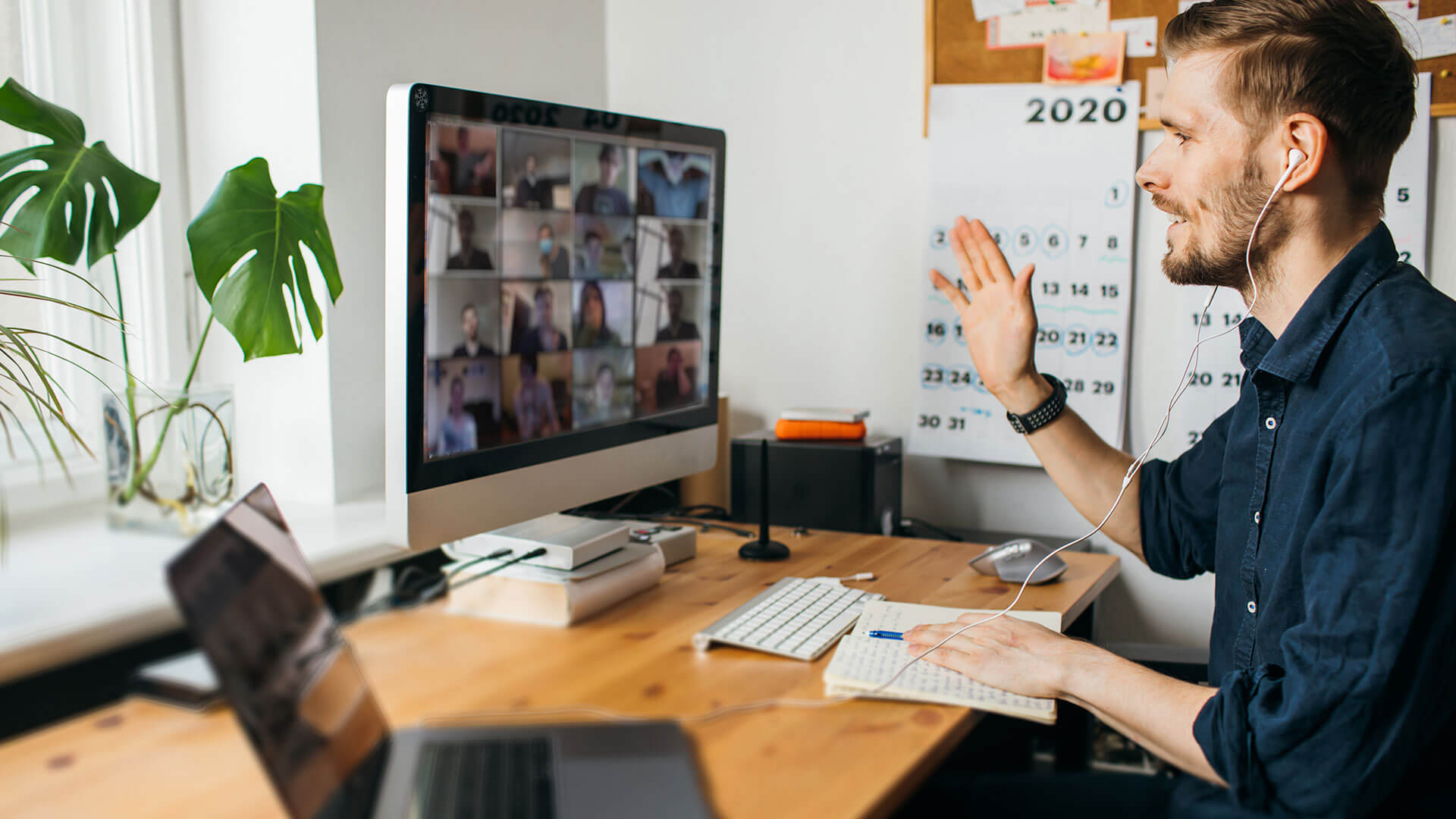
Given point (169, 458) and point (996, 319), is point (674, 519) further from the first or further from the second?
point (169, 458)

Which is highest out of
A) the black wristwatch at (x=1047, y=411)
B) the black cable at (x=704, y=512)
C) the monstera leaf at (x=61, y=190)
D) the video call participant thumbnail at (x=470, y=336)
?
the monstera leaf at (x=61, y=190)

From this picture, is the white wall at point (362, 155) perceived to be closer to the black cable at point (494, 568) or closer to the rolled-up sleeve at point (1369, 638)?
the black cable at point (494, 568)

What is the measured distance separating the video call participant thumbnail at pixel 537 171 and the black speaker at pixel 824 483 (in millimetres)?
714

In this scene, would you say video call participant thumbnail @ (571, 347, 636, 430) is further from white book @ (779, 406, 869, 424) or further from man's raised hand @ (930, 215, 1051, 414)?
white book @ (779, 406, 869, 424)

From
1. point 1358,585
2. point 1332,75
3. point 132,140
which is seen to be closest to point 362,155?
point 132,140

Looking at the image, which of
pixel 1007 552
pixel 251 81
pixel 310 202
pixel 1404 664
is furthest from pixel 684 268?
pixel 1404 664

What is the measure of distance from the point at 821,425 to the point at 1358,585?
1073 millimetres

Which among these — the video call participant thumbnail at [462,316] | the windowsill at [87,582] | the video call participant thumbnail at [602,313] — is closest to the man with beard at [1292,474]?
the video call participant thumbnail at [602,313]

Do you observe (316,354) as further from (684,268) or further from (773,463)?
(773,463)

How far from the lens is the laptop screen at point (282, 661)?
23.2 inches

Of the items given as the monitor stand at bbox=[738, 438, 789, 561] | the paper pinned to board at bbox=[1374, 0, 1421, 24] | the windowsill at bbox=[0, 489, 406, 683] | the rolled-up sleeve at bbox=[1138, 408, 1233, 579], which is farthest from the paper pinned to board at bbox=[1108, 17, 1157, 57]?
the windowsill at bbox=[0, 489, 406, 683]

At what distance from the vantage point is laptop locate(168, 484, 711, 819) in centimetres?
60

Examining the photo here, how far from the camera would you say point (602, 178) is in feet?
3.99

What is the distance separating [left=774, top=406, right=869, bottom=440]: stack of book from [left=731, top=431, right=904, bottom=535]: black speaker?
0.01 meters
